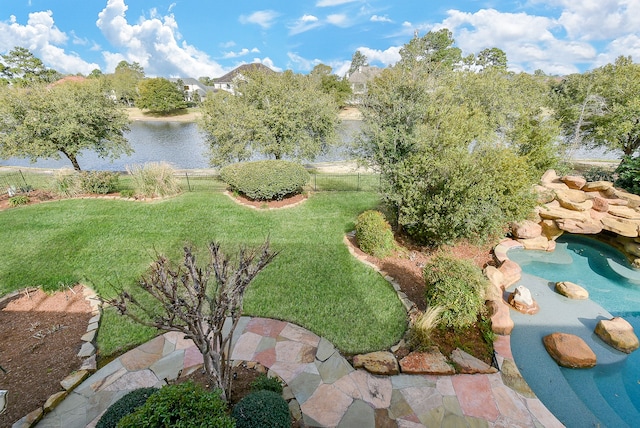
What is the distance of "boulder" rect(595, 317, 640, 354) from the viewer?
15.0 feet

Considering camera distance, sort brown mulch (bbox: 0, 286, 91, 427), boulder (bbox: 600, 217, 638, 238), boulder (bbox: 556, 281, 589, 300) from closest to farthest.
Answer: brown mulch (bbox: 0, 286, 91, 427)
boulder (bbox: 556, 281, 589, 300)
boulder (bbox: 600, 217, 638, 238)

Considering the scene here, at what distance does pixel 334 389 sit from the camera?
371 cm

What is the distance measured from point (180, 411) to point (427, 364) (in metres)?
3.22

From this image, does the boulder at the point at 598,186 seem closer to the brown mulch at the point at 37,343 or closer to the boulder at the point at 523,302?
the boulder at the point at 523,302

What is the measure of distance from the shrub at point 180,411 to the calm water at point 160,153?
11.9 m

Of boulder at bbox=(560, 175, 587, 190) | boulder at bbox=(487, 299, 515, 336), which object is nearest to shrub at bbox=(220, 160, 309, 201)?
boulder at bbox=(487, 299, 515, 336)

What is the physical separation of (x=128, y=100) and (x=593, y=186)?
222 ft

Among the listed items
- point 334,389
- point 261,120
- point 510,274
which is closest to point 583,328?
point 510,274

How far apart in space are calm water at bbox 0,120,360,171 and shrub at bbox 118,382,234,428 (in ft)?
39.2

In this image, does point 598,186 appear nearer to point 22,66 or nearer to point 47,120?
point 47,120

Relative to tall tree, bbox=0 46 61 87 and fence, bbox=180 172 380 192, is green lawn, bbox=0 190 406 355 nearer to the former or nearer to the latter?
fence, bbox=180 172 380 192

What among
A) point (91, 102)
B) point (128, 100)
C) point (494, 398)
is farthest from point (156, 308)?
point (128, 100)

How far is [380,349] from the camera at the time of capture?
4340mm

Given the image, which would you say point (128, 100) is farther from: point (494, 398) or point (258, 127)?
point (494, 398)
